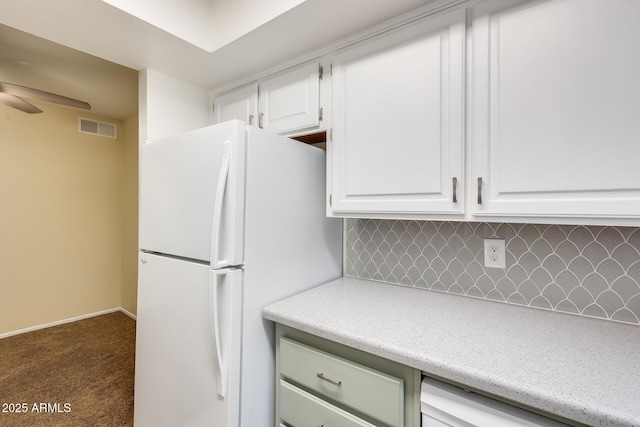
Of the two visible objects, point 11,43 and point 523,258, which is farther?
point 11,43

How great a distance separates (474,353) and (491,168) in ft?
2.08

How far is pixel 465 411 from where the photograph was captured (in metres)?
0.80

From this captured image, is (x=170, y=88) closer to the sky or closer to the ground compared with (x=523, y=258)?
closer to the sky

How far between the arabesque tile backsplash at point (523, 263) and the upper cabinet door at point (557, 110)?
30 cm

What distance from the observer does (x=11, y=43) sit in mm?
1934

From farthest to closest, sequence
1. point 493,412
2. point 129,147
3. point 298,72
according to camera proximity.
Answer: point 129,147 → point 298,72 → point 493,412

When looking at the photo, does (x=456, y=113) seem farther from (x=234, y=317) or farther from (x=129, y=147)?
(x=129, y=147)

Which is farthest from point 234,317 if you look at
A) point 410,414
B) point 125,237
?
point 125,237

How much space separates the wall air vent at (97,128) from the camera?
132 inches

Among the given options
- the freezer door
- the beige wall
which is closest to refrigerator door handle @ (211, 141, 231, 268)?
the freezer door

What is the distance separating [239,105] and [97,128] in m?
2.63

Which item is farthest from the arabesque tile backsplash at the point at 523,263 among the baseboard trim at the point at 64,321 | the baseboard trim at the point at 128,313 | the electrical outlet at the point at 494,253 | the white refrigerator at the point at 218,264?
the baseboard trim at the point at 64,321

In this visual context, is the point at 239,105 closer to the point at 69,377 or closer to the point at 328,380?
the point at 328,380

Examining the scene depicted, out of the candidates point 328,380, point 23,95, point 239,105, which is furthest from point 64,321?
point 328,380
